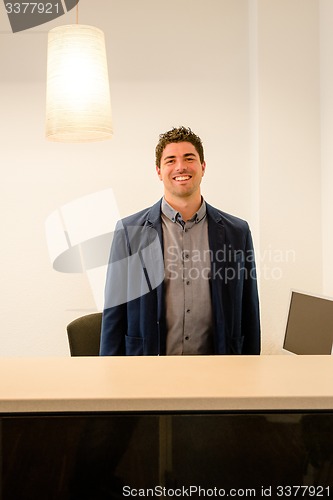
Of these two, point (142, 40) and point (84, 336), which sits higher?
point (142, 40)

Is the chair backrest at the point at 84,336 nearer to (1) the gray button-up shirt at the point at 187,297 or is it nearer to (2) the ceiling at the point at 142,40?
(1) the gray button-up shirt at the point at 187,297

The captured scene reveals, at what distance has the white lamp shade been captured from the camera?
2.12 m

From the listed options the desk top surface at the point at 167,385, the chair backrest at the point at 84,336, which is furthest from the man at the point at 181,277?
the desk top surface at the point at 167,385

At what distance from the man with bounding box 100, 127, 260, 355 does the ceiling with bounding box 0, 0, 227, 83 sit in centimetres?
116

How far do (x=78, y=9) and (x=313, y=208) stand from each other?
1882 mm

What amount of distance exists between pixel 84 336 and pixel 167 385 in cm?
172

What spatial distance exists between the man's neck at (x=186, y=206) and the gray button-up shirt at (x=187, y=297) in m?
0.11

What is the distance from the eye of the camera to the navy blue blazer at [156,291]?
2.03 m

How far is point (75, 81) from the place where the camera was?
2.11 m

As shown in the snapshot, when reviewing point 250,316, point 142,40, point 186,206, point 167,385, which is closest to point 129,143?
point 142,40

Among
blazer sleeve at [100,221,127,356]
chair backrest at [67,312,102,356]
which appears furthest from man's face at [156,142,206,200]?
chair backrest at [67,312,102,356]
